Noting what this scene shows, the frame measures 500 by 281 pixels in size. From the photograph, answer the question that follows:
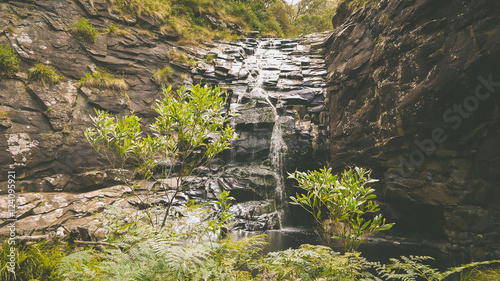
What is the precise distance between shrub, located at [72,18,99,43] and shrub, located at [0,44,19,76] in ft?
7.78

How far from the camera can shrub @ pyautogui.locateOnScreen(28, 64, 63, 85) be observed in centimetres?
696

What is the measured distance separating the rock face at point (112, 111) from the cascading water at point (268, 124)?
42mm

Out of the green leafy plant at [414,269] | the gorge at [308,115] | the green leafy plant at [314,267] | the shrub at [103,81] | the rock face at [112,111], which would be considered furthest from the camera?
the shrub at [103,81]

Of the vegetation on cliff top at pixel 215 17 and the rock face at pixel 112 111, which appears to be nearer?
the rock face at pixel 112 111

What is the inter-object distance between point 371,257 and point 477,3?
19.3ft

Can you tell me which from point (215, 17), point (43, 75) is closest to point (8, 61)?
point (43, 75)

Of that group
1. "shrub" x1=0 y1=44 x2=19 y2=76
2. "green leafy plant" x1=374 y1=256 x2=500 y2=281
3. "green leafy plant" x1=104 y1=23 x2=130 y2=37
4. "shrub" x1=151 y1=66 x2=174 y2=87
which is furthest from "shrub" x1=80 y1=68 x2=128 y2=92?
"green leafy plant" x1=374 y1=256 x2=500 y2=281

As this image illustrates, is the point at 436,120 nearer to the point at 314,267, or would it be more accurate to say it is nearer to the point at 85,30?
the point at 314,267

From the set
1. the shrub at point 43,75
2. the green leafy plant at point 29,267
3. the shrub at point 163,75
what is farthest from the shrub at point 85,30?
the green leafy plant at point 29,267

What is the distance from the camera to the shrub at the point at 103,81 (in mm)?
8000

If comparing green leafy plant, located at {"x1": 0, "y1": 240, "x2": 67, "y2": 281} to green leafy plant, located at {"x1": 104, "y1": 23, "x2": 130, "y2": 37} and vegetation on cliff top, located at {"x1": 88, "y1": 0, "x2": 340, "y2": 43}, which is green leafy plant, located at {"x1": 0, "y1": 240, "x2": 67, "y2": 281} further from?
green leafy plant, located at {"x1": 104, "y1": 23, "x2": 130, "y2": 37}

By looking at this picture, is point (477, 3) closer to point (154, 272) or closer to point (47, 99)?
point (154, 272)

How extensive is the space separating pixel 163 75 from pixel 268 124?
5283mm

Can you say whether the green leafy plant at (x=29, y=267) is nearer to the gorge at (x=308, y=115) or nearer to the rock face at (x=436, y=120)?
the gorge at (x=308, y=115)
